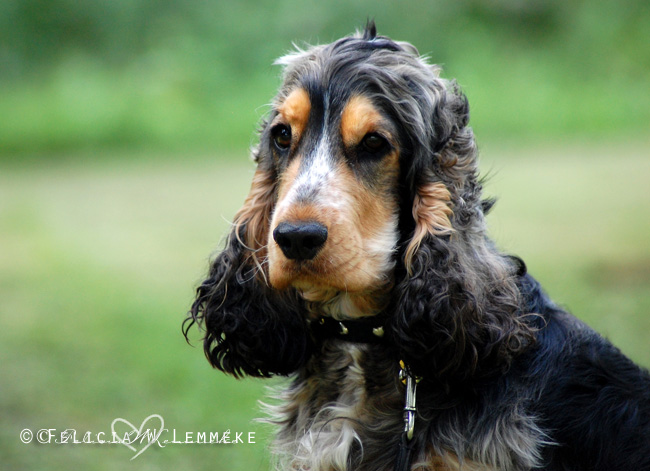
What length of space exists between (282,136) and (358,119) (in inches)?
16.2

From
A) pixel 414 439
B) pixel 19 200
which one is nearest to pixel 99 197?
pixel 19 200

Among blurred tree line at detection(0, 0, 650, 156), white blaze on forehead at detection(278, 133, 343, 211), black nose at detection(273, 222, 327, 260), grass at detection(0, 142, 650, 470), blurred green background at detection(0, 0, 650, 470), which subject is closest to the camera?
black nose at detection(273, 222, 327, 260)

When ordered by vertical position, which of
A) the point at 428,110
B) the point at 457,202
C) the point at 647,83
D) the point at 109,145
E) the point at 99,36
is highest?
the point at 428,110

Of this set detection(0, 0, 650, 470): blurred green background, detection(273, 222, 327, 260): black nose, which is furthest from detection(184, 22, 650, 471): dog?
detection(0, 0, 650, 470): blurred green background

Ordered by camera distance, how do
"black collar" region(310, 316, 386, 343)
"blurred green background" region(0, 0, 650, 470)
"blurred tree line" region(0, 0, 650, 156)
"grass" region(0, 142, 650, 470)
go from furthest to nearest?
"blurred tree line" region(0, 0, 650, 156), "blurred green background" region(0, 0, 650, 470), "grass" region(0, 142, 650, 470), "black collar" region(310, 316, 386, 343)

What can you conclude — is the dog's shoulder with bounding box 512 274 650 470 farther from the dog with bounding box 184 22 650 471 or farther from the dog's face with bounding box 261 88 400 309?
the dog's face with bounding box 261 88 400 309

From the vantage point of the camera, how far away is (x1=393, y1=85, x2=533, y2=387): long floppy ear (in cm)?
347

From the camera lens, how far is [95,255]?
37.2 feet

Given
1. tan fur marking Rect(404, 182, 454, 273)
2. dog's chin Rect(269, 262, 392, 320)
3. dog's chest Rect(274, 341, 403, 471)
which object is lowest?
dog's chest Rect(274, 341, 403, 471)

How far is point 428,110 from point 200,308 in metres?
1.43

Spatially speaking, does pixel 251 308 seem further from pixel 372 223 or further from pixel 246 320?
pixel 372 223

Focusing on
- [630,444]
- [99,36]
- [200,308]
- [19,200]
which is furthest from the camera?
[99,36]

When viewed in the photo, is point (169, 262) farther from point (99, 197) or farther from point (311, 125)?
point (311, 125)

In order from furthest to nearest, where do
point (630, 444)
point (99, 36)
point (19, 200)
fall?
point (99, 36) → point (19, 200) → point (630, 444)
